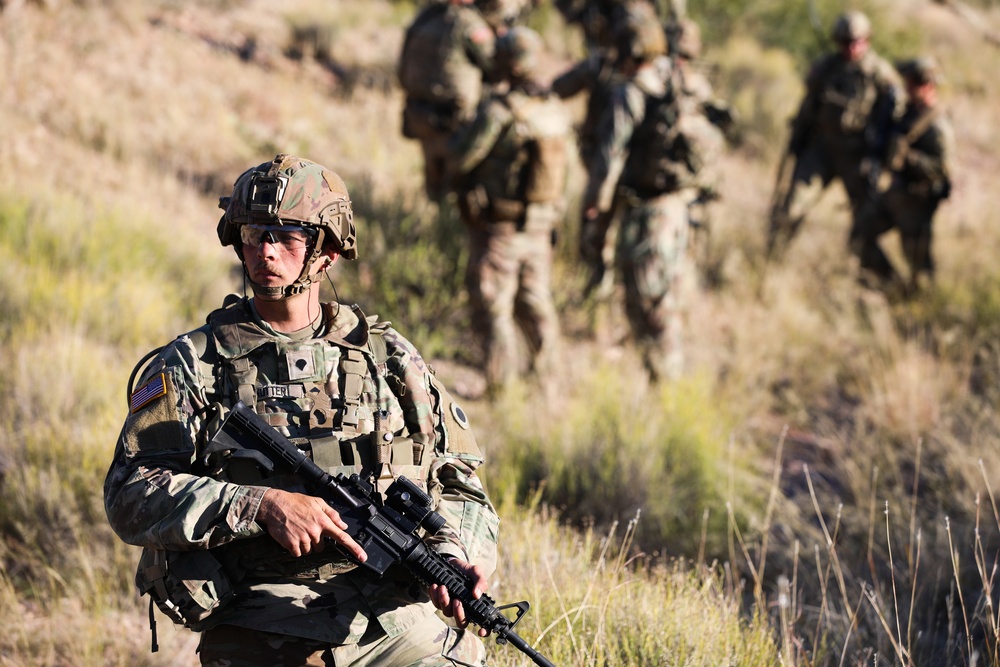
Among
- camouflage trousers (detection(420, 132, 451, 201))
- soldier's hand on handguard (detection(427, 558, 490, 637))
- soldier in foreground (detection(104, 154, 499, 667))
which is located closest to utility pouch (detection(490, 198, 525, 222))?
camouflage trousers (detection(420, 132, 451, 201))

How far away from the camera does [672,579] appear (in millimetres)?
3314

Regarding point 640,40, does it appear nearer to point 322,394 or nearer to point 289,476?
point 322,394

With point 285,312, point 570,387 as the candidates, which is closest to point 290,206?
point 285,312

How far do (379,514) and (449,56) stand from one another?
5842mm

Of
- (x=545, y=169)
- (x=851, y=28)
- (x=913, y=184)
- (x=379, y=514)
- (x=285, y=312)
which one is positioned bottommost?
(x=379, y=514)

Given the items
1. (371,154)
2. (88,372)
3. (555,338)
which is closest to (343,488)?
(88,372)

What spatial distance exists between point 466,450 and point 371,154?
7.55 meters

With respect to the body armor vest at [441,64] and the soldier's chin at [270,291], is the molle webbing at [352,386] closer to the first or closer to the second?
the soldier's chin at [270,291]

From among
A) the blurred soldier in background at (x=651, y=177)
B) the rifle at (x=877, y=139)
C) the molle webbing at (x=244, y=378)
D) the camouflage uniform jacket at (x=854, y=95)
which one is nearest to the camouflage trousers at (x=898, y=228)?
the rifle at (x=877, y=139)

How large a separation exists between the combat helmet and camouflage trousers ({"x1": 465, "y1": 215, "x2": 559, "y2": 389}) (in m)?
3.35

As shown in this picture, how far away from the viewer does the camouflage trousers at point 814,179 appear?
27.9ft

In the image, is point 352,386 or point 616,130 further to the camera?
point 616,130

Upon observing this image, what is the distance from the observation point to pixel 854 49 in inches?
327

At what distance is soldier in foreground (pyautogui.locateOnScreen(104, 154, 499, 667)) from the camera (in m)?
2.26
